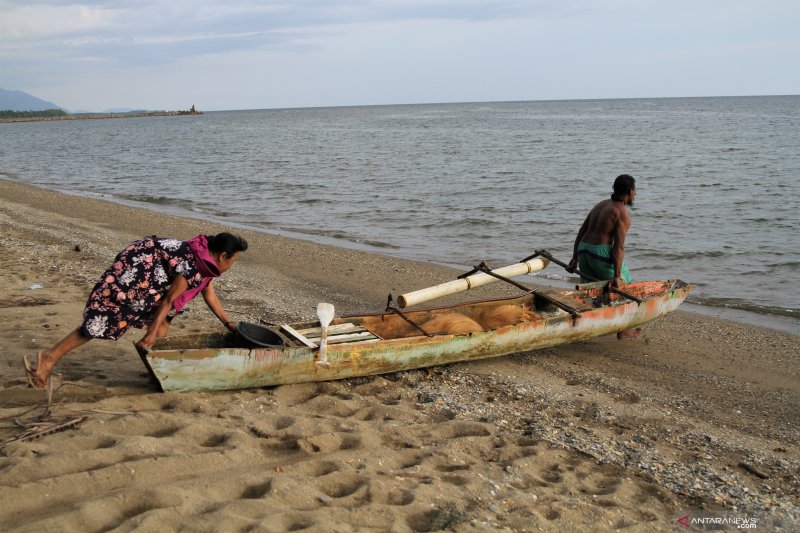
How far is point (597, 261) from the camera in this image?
784 centimetres

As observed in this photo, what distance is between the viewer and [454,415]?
545 cm

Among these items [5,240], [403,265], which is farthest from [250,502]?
[5,240]

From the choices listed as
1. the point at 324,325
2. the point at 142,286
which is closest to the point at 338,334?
the point at 324,325

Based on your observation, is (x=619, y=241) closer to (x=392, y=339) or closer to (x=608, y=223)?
(x=608, y=223)

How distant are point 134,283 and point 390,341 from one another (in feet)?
7.34

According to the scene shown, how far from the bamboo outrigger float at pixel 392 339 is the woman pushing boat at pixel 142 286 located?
0.34 meters

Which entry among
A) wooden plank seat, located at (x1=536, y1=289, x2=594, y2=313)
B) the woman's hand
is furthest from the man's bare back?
the woman's hand

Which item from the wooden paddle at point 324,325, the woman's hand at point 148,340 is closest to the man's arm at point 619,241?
the wooden paddle at point 324,325

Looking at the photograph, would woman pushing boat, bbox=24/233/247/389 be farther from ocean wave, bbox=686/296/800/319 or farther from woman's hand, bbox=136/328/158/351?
ocean wave, bbox=686/296/800/319

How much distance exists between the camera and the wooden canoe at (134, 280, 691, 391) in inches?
A: 209

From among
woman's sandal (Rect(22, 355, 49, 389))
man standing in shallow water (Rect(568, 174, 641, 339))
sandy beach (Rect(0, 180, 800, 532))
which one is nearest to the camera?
sandy beach (Rect(0, 180, 800, 532))

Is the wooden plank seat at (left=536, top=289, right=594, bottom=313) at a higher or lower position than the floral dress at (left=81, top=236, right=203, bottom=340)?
lower

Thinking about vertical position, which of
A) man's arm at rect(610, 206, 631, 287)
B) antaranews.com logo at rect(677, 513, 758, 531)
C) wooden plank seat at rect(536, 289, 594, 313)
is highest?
man's arm at rect(610, 206, 631, 287)

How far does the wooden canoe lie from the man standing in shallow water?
0.92ft
